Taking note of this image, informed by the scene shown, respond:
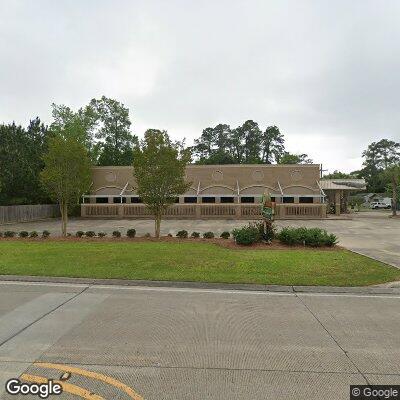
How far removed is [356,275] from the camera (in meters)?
9.98

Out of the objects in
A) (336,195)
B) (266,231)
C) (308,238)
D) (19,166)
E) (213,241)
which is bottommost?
(213,241)

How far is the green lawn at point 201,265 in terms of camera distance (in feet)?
31.6

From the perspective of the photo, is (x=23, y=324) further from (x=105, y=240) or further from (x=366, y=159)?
(x=366, y=159)

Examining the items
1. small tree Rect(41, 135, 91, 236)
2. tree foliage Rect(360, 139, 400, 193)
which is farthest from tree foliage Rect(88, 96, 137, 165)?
tree foliage Rect(360, 139, 400, 193)

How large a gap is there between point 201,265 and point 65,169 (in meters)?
11.2

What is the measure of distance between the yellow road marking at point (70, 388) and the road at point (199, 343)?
2 cm

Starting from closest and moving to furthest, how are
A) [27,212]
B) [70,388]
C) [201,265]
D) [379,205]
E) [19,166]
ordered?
[70,388], [201,265], [19,166], [27,212], [379,205]

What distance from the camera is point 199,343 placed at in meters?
5.31

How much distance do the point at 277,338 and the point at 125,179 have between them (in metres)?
36.7

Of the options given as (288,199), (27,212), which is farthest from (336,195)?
(27,212)

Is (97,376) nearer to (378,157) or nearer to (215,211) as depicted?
(215,211)

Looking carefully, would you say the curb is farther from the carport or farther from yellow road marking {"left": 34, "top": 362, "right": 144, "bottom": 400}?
the carport

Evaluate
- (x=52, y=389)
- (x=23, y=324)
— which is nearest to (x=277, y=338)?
(x=52, y=389)

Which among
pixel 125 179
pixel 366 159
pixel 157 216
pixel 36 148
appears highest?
pixel 366 159
